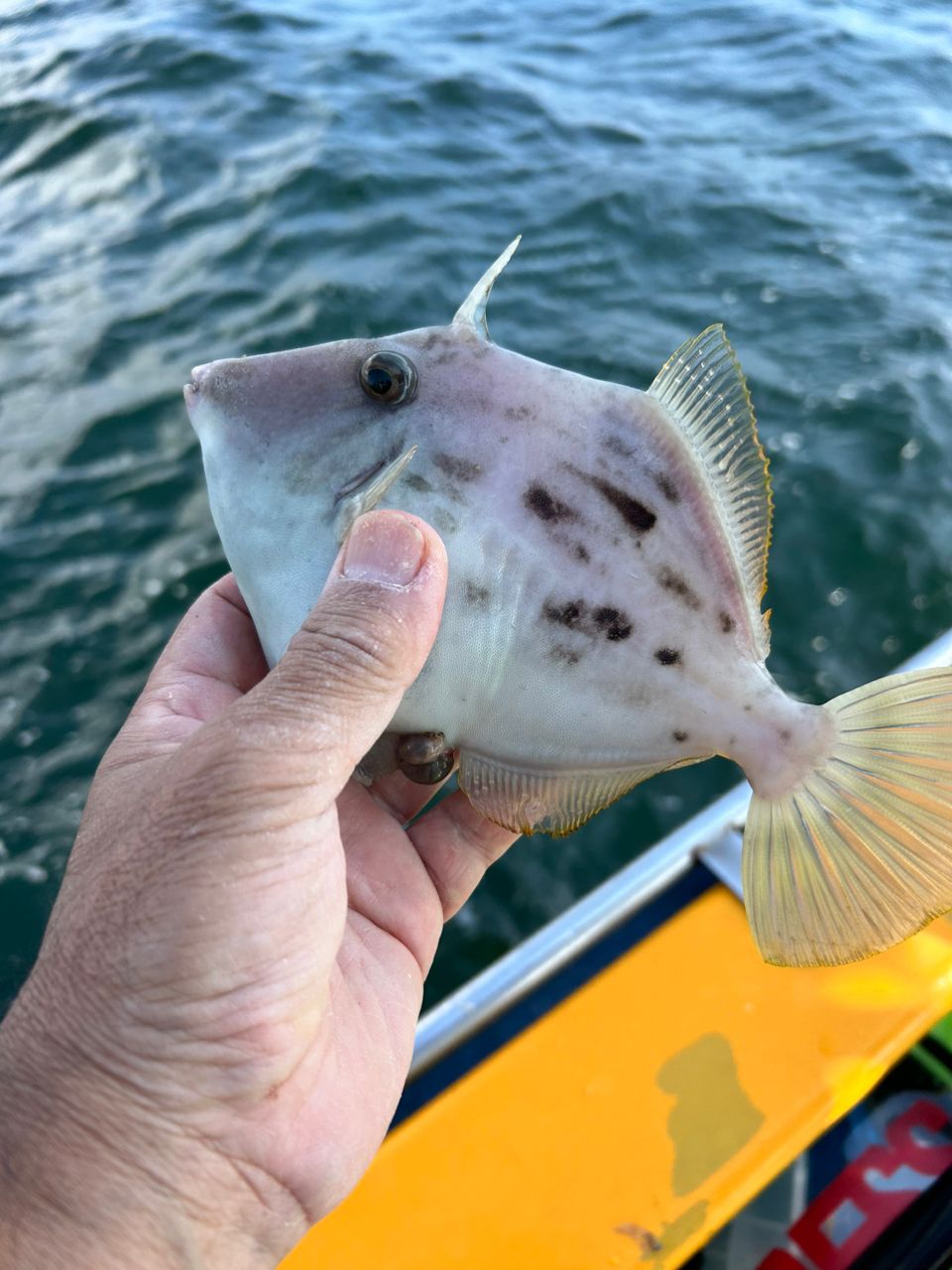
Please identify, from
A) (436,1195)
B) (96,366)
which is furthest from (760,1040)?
(96,366)

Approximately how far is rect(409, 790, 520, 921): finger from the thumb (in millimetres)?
841

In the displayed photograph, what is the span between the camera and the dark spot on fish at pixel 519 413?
1.98 metres

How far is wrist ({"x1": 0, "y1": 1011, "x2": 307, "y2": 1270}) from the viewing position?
1.45 meters

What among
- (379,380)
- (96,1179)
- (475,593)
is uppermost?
(379,380)

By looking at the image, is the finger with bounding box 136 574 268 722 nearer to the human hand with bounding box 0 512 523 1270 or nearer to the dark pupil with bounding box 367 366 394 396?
the human hand with bounding box 0 512 523 1270

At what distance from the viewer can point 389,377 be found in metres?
2.00

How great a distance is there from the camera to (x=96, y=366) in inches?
259

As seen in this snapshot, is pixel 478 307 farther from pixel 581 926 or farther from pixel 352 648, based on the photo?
pixel 581 926

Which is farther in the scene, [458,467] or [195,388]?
[195,388]

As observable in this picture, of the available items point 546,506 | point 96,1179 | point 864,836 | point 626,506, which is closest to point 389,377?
point 546,506

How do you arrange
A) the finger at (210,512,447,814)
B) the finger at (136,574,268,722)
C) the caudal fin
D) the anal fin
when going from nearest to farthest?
1. the finger at (210,512,447,814)
2. the caudal fin
3. the anal fin
4. the finger at (136,574,268,722)

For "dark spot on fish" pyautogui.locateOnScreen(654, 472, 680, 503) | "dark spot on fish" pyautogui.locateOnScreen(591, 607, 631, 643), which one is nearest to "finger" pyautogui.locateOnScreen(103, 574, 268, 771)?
"dark spot on fish" pyautogui.locateOnScreen(591, 607, 631, 643)

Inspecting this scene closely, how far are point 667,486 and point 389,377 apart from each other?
65 cm

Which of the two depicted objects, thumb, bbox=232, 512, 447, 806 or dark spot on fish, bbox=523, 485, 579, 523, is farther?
dark spot on fish, bbox=523, 485, 579, 523
